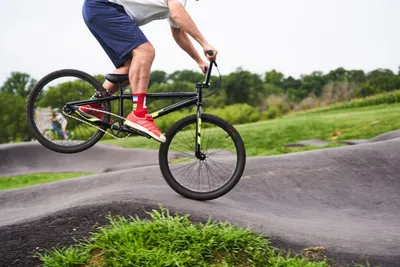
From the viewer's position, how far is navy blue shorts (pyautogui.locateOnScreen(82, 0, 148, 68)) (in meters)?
4.64

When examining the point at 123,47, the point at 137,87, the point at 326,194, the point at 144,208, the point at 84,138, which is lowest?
the point at 326,194

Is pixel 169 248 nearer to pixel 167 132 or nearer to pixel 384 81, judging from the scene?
pixel 167 132

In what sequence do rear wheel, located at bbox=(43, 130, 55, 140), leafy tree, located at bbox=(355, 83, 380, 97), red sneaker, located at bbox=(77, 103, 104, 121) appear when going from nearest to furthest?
red sneaker, located at bbox=(77, 103, 104, 121) < rear wheel, located at bbox=(43, 130, 55, 140) < leafy tree, located at bbox=(355, 83, 380, 97)

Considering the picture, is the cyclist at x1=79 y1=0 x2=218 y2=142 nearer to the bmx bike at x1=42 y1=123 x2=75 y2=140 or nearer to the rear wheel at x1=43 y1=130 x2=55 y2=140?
the bmx bike at x1=42 y1=123 x2=75 y2=140

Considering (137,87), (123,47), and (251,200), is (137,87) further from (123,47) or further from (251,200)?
(251,200)

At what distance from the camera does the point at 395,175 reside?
26.9 feet

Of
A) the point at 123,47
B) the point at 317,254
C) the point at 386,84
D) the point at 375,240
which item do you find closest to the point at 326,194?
the point at 375,240

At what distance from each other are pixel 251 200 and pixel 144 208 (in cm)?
225

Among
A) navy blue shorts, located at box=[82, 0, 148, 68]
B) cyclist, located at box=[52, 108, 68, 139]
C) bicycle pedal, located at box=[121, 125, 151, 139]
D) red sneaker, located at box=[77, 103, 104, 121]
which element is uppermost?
navy blue shorts, located at box=[82, 0, 148, 68]

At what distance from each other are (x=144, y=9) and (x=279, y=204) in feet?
11.2

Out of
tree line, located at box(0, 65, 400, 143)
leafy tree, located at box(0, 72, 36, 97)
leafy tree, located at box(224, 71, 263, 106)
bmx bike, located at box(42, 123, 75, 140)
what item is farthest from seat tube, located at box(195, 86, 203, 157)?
leafy tree, located at box(0, 72, 36, 97)

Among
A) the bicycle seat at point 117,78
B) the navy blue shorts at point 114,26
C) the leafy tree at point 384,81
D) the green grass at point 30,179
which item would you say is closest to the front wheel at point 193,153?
the bicycle seat at point 117,78

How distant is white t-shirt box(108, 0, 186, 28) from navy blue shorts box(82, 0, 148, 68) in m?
0.07

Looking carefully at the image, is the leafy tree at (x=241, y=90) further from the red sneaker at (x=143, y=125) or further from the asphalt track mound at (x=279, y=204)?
the red sneaker at (x=143, y=125)
